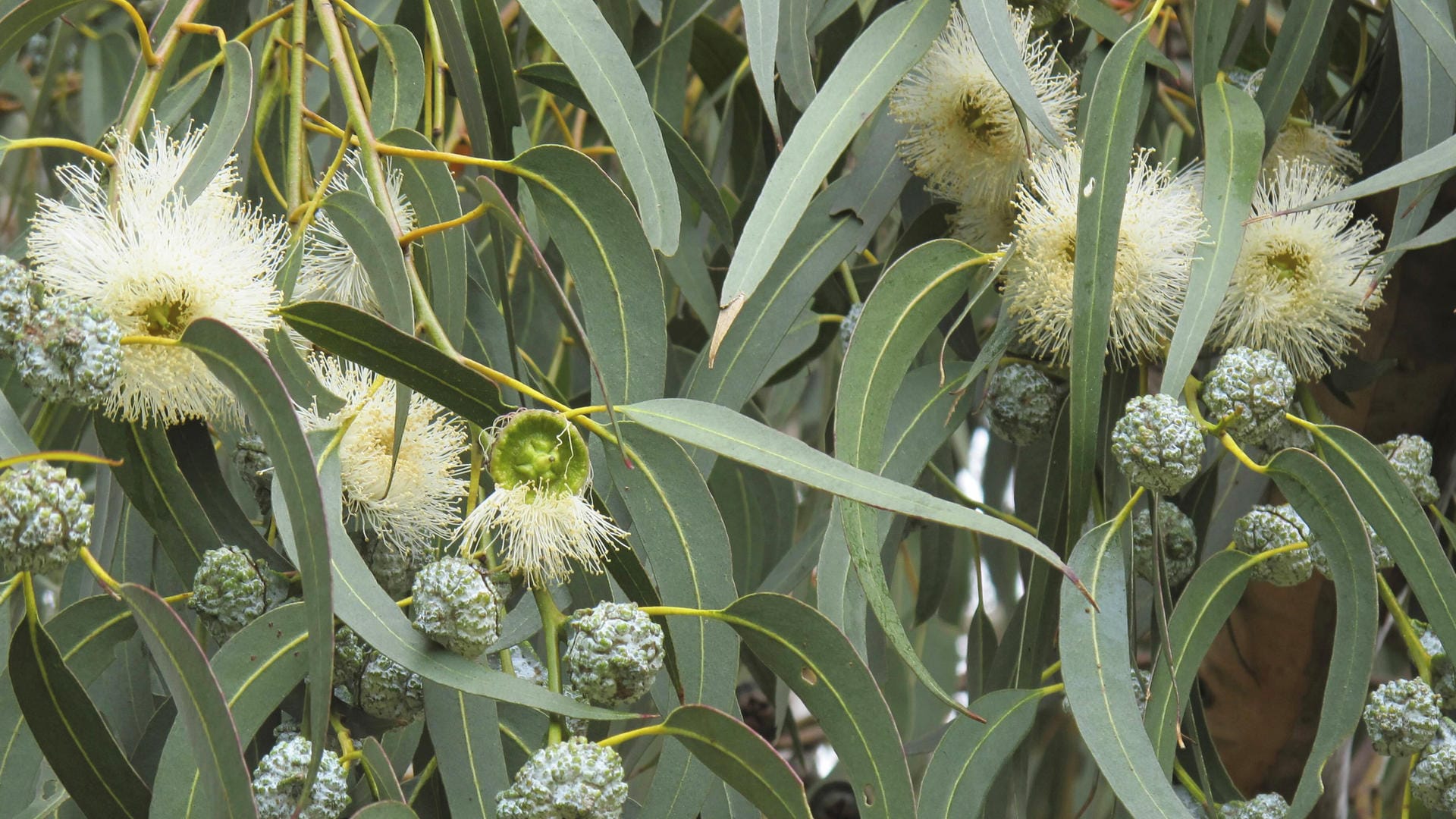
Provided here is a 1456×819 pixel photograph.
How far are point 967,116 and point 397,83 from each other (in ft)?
1.35

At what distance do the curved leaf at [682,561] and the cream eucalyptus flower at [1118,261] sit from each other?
0.29m

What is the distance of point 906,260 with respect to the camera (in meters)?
0.84

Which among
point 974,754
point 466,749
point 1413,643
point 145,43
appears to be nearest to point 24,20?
point 145,43

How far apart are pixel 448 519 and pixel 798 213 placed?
27 cm

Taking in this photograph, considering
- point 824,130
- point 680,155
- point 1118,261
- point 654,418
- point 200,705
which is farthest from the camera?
point 680,155

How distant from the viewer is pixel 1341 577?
80 centimetres

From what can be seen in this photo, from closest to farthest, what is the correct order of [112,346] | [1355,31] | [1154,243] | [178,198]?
[112,346] < [178,198] < [1154,243] < [1355,31]

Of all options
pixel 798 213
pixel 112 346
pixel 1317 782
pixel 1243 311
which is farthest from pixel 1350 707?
pixel 112 346

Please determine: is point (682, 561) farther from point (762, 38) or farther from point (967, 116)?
point (967, 116)

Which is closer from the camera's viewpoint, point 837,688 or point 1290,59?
point 837,688

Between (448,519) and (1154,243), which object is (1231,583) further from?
(448,519)

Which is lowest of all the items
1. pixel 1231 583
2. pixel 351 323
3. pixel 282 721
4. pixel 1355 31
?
pixel 282 721

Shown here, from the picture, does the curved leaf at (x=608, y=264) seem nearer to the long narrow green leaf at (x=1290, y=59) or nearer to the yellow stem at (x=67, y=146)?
the yellow stem at (x=67, y=146)

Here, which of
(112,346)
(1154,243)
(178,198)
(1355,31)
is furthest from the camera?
(1355,31)
